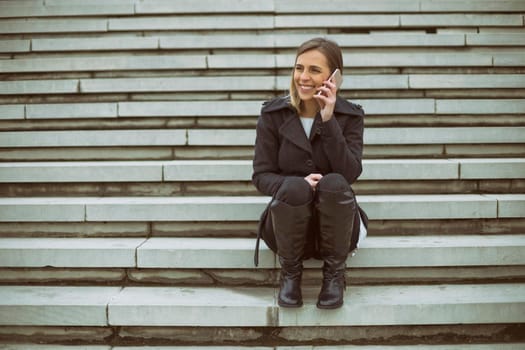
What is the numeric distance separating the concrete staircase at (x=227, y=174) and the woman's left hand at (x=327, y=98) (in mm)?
967

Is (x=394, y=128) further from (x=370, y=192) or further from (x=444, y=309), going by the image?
(x=444, y=309)

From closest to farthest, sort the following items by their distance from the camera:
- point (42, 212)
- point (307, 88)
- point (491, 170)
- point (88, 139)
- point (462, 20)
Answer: point (307, 88) < point (42, 212) < point (491, 170) < point (88, 139) < point (462, 20)

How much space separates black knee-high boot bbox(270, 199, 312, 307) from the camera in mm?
2527

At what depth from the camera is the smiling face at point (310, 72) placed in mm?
2658

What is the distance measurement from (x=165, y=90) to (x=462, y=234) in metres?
2.88

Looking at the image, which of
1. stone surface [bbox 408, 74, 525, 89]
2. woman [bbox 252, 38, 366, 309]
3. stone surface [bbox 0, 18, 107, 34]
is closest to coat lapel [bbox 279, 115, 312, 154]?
woman [bbox 252, 38, 366, 309]

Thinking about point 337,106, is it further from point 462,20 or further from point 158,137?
point 462,20

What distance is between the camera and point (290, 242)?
8.53ft

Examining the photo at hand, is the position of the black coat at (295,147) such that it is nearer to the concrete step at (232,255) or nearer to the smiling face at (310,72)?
the smiling face at (310,72)

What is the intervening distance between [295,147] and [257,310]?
1.00 meters

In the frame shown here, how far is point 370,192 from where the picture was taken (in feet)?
11.8

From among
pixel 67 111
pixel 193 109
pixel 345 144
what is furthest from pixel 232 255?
pixel 67 111

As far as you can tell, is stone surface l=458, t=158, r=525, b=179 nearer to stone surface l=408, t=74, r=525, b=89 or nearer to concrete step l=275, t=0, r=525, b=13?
Answer: stone surface l=408, t=74, r=525, b=89

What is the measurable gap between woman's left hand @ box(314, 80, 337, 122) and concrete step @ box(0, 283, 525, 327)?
111cm
